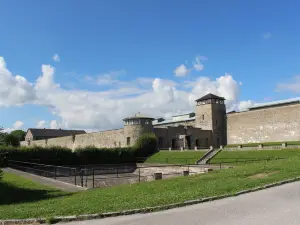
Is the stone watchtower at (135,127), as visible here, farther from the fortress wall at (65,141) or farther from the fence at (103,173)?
the fortress wall at (65,141)

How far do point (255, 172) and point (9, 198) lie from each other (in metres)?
9.95

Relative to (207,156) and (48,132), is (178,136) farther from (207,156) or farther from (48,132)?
(48,132)

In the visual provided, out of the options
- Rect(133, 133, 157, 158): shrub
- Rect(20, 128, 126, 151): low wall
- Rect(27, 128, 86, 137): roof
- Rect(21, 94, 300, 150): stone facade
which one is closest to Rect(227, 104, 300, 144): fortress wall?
Rect(21, 94, 300, 150): stone facade

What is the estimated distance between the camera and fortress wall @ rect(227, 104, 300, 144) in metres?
44.5

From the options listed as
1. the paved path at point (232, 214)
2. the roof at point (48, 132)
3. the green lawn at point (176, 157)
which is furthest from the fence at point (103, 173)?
the roof at point (48, 132)

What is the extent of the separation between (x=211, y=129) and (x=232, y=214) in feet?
156

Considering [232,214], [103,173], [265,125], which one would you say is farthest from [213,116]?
[232,214]

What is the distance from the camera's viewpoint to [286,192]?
9539mm

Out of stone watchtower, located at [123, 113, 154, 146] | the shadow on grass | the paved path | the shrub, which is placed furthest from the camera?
stone watchtower, located at [123, 113, 154, 146]

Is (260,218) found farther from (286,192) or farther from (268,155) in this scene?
(268,155)

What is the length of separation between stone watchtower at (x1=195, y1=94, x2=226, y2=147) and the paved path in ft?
149

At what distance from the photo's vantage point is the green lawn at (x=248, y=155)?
30.5 metres

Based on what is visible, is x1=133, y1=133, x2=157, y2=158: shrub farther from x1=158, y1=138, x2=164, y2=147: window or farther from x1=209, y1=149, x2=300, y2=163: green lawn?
x1=209, y1=149, x2=300, y2=163: green lawn

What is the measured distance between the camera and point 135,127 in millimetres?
51188
